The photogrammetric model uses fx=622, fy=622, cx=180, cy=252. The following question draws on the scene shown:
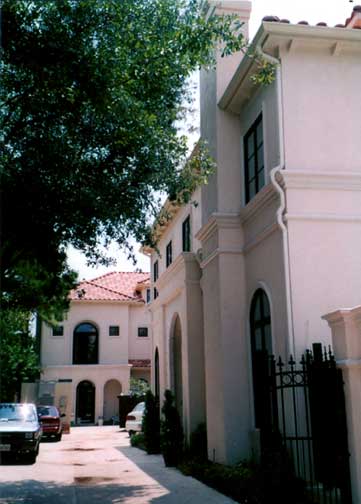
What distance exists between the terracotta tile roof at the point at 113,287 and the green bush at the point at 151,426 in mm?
22490

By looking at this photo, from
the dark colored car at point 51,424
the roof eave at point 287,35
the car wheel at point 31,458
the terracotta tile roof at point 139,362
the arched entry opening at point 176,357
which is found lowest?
the car wheel at point 31,458

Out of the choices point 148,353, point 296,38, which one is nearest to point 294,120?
point 296,38

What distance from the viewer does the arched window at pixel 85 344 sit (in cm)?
4128

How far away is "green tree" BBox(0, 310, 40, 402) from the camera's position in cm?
3385

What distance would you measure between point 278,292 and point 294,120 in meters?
3.20

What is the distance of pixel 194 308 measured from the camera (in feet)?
53.7

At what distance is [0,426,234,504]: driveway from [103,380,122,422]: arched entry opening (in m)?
21.0

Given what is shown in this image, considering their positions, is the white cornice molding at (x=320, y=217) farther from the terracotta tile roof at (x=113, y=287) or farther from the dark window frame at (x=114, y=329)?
the dark window frame at (x=114, y=329)

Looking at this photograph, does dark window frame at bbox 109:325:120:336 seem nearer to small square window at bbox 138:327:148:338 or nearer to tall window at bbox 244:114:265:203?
small square window at bbox 138:327:148:338

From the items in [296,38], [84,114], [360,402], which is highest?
[296,38]

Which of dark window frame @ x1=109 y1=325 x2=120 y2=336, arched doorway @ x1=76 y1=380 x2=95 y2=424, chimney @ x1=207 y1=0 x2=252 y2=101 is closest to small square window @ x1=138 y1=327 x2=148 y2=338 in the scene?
dark window frame @ x1=109 y1=325 x2=120 y2=336

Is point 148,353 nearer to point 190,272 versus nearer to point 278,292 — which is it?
point 190,272

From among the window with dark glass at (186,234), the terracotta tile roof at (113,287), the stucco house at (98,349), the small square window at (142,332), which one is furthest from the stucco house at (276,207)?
the small square window at (142,332)

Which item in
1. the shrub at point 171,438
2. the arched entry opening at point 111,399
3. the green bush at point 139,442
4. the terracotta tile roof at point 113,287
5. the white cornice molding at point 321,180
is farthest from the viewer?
the terracotta tile roof at point 113,287
